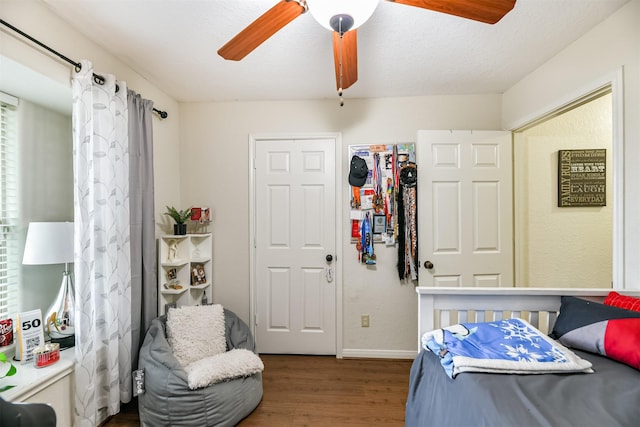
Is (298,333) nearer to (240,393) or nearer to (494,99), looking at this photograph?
(240,393)

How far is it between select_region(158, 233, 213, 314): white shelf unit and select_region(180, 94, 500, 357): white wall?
115 millimetres

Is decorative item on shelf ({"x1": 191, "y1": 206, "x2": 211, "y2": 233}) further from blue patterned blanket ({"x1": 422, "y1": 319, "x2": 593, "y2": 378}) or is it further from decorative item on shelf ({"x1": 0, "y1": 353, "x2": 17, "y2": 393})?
blue patterned blanket ({"x1": 422, "y1": 319, "x2": 593, "y2": 378})

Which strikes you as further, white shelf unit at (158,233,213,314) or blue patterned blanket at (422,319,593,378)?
white shelf unit at (158,233,213,314)

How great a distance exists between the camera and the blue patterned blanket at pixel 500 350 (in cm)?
111

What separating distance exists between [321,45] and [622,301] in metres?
2.15

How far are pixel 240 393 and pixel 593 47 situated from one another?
10.1 ft

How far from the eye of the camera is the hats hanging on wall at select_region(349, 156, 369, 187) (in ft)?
8.68

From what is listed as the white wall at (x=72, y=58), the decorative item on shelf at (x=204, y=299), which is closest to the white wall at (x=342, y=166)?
the decorative item on shelf at (x=204, y=299)

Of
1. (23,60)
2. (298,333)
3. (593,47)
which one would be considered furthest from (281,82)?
(298,333)

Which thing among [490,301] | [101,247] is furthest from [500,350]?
[101,247]

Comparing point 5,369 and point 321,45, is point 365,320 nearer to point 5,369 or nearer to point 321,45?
point 321,45

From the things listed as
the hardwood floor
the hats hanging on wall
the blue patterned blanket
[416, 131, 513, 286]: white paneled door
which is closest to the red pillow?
the blue patterned blanket

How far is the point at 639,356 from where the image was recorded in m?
1.10

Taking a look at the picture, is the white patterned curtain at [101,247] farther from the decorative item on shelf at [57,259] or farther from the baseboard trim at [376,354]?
Result: the baseboard trim at [376,354]
